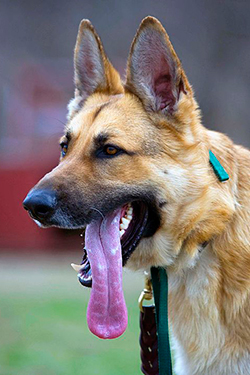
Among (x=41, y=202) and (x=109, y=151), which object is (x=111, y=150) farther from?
(x=41, y=202)

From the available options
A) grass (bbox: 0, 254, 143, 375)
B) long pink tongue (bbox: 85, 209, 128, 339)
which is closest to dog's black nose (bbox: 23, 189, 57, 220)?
long pink tongue (bbox: 85, 209, 128, 339)

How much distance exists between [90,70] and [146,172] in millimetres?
994

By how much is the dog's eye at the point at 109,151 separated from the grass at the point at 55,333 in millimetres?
1047

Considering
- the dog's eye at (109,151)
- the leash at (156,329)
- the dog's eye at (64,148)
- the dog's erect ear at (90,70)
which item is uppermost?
the dog's erect ear at (90,70)

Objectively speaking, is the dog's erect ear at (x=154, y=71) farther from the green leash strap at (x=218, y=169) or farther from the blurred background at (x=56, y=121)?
the blurred background at (x=56, y=121)

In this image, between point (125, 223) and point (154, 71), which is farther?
point (154, 71)

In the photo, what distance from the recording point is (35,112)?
16047 mm

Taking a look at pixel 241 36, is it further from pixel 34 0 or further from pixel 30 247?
pixel 30 247

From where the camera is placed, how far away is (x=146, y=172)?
3.35 meters

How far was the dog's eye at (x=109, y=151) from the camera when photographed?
11.0 feet

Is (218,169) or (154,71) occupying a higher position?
→ (154,71)

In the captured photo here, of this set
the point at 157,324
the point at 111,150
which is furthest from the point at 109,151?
the point at 157,324

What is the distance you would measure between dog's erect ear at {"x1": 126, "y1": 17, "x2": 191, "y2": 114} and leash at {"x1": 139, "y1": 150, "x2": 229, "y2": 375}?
0.40m

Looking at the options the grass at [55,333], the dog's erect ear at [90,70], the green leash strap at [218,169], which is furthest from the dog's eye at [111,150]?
the grass at [55,333]
